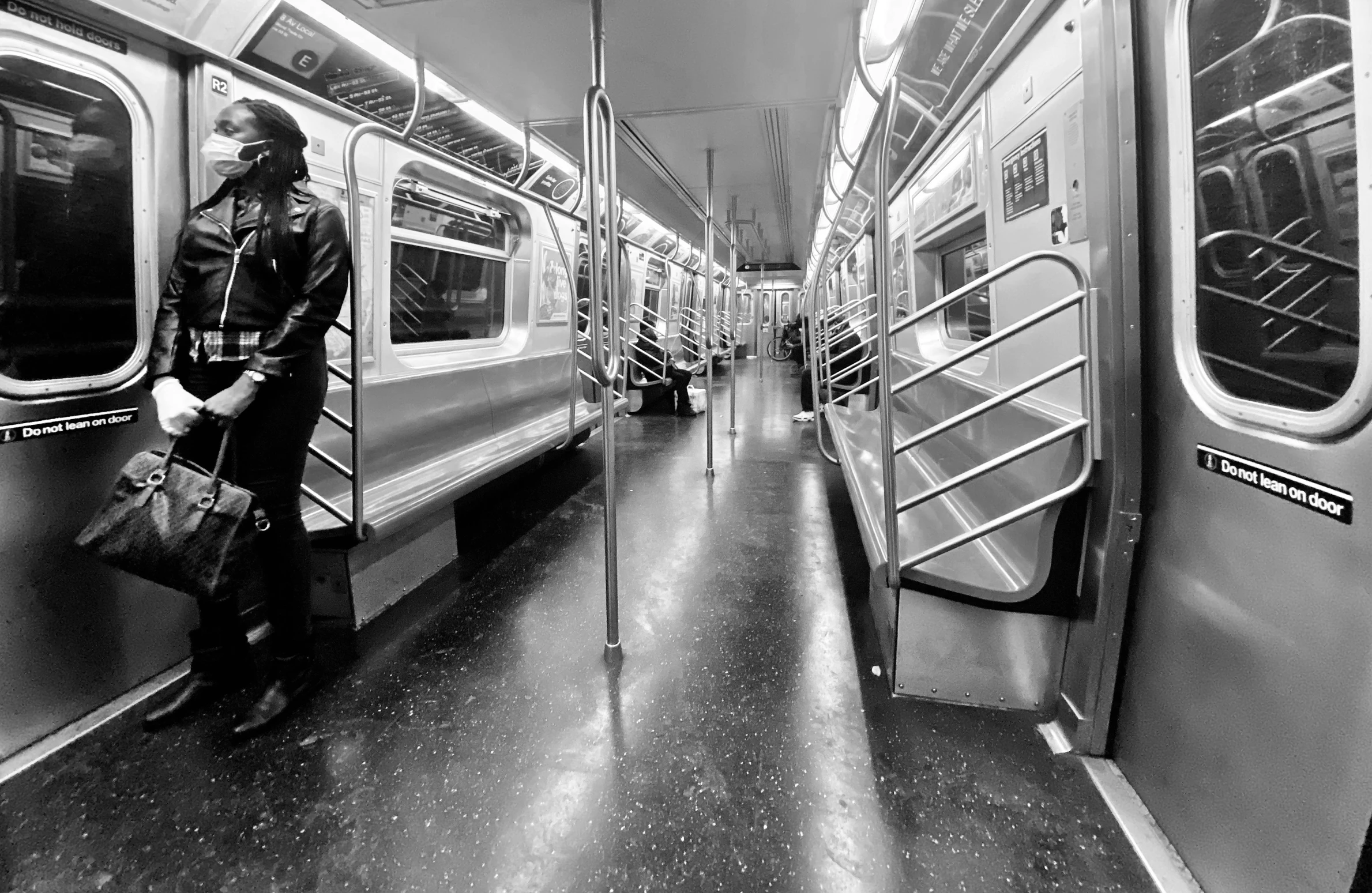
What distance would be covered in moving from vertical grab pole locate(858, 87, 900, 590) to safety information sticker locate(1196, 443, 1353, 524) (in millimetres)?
662

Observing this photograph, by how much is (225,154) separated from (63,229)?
50 centimetres

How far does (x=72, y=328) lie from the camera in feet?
5.65

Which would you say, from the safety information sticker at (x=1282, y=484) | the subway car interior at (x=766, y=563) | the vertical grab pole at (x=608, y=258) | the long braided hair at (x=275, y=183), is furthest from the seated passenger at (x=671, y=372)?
the safety information sticker at (x=1282, y=484)

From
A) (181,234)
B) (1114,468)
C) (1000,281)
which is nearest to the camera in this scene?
(1114,468)

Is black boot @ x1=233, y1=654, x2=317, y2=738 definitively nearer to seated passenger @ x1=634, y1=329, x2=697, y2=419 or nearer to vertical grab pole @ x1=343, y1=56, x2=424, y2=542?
Result: vertical grab pole @ x1=343, y1=56, x2=424, y2=542

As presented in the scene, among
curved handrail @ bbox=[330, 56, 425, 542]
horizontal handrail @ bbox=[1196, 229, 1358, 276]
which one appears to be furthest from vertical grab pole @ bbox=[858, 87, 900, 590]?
curved handrail @ bbox=[330, 56, 425, 542]

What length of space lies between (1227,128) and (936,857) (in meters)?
1.59

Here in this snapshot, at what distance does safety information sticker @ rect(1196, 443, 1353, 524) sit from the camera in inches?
37.5

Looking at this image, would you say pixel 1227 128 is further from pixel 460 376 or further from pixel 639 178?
pixel 639 178

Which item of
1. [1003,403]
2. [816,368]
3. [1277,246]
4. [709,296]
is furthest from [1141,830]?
[709,296]

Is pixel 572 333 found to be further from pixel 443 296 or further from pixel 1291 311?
pixel 1291 311

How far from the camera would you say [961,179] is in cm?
277

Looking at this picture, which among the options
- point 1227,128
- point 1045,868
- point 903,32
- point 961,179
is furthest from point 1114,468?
point 961,179

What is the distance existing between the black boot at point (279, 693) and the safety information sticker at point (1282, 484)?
2.41m
